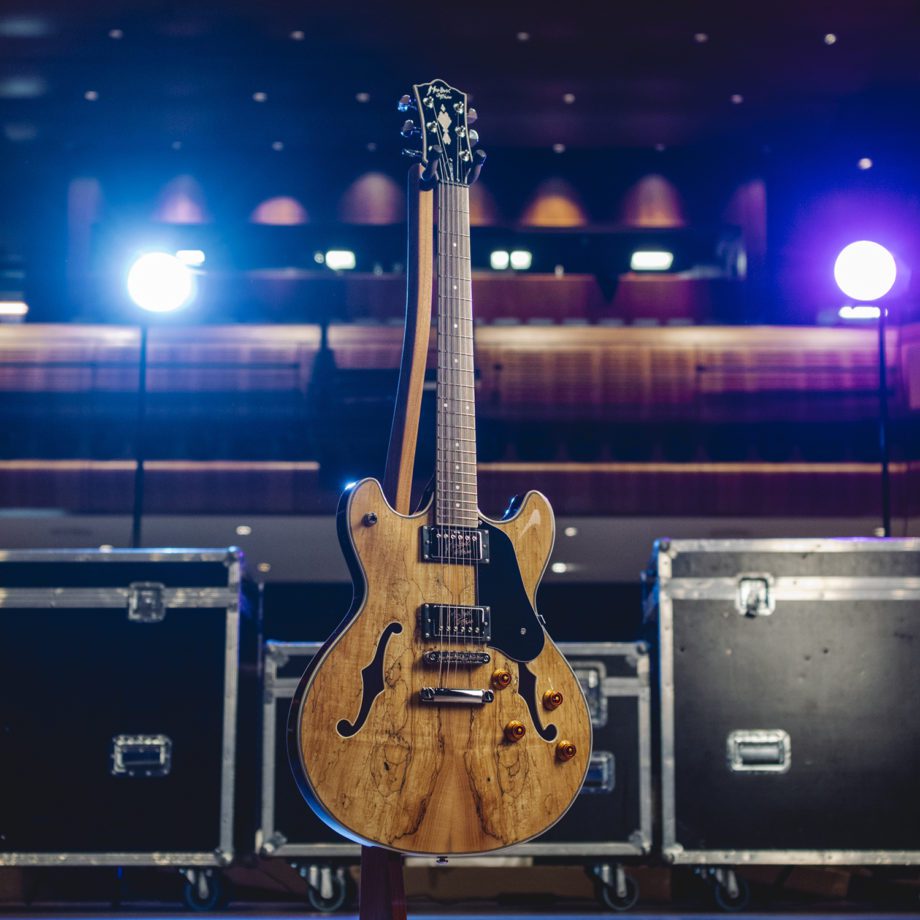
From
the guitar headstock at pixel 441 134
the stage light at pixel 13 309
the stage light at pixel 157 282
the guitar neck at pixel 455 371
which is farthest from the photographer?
the stage light at pixel 13 309

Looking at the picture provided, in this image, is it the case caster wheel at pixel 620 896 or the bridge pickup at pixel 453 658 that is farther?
the case caster wheel at pixel 620 896

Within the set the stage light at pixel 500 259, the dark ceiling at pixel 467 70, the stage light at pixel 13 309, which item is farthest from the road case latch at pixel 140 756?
the stage light at pixel 500 259

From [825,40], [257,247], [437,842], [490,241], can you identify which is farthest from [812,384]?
[437,842]

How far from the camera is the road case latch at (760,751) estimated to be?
3.15 m

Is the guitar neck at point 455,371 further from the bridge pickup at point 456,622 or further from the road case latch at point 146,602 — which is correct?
the road case latch at point 146,602

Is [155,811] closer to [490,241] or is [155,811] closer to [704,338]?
[704,338]

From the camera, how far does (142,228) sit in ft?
24.8

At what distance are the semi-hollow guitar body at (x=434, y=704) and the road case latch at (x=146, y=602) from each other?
114cm

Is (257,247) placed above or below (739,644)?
above

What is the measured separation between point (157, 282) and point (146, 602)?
144cm

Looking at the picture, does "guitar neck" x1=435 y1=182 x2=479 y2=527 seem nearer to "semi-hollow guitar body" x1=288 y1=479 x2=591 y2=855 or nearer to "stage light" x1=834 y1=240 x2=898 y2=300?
"semi-hollow guitar body" x1=288 y1=479 x2=591 y2=855

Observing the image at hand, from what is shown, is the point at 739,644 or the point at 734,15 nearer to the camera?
the point at 739,644

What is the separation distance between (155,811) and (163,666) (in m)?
0.40

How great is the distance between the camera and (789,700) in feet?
10.5
